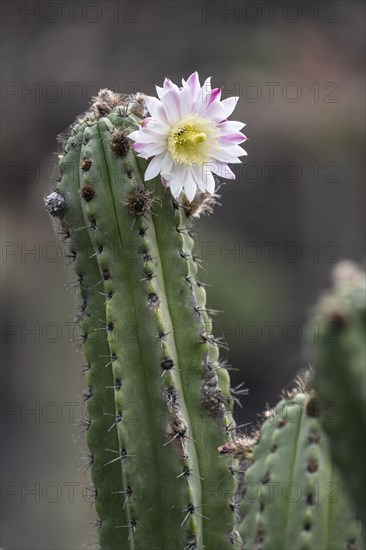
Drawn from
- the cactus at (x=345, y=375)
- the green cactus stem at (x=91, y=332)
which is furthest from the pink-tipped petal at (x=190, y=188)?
the cactus at (x=345, y=375)

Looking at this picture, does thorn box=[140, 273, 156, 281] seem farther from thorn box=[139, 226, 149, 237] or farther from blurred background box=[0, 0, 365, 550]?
blurred background box=[0, 0, 365, 550]

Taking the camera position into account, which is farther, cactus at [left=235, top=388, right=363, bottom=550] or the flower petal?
the flower petal

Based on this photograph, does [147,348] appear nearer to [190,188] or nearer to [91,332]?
[91,332]

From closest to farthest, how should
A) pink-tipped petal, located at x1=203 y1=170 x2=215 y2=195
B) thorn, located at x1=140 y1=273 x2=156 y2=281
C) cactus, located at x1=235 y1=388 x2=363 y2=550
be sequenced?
cactus, located at x1=235 y1=388 x2=363 y2=550, thorn, located at x1=140 y1=273 x2=156 y2=281, pink-tipped petal, located at x1=203 y1=170 x2=215 y2=195

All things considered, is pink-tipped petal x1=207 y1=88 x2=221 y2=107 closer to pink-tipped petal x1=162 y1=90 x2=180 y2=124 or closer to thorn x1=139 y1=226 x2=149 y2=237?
pink-tipped petal x1=162 y1=90 x2=180 y2=124

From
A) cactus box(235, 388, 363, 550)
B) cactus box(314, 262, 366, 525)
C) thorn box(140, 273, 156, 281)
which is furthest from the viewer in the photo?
thorn box(140, 273, 156, 281)

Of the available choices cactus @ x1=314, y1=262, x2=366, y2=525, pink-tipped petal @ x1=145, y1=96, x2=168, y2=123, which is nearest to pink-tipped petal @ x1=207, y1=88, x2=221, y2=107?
pink-tipped petal @ x1=145, y1=96, x2=168, y2=123

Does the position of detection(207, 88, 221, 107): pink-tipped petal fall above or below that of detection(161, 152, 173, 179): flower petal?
above

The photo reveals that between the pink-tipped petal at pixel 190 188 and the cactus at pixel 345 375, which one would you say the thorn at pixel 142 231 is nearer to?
the pink-tipped petal at pixel 190 188

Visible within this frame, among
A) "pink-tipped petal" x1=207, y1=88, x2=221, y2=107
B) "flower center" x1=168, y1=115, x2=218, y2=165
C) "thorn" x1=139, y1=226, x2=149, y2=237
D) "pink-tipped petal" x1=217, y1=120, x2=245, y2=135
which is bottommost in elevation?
"thorn" x1=139, y1=226, x2=149, y2=237
